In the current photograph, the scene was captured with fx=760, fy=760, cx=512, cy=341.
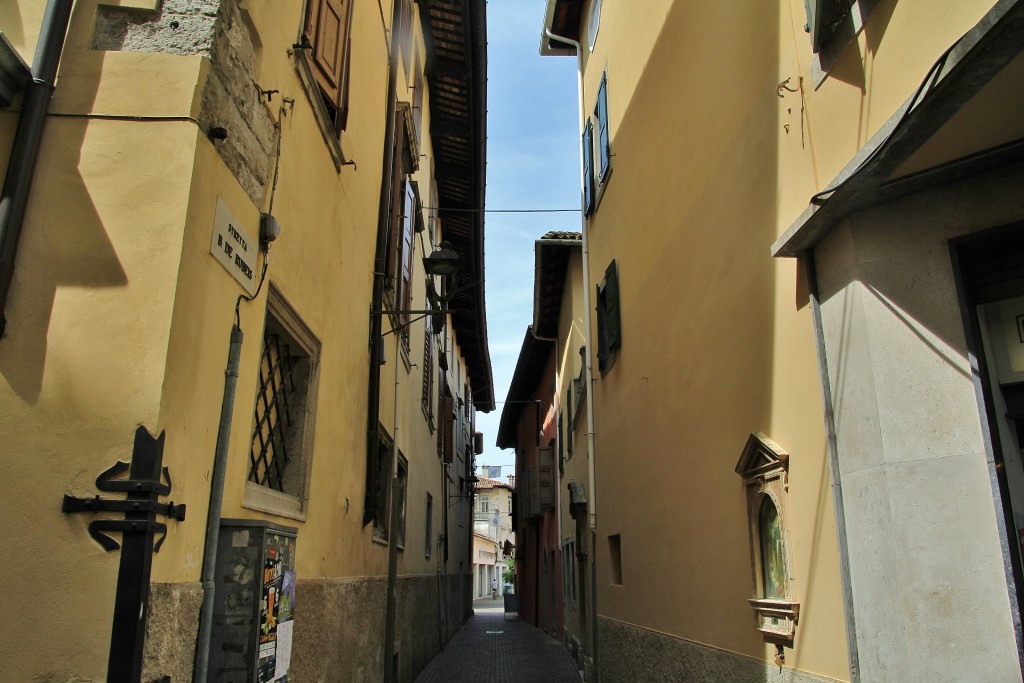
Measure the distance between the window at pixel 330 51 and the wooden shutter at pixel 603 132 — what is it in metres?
4.48

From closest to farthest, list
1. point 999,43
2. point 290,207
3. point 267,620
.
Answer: point 999,43 → point 267,620 → point 290,207

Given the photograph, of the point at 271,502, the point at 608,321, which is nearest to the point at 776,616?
the point at 271,502

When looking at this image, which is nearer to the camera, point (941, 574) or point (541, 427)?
point (941, 574)

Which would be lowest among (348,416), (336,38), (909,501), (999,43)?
(909,501)

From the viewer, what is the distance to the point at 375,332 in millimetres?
7387

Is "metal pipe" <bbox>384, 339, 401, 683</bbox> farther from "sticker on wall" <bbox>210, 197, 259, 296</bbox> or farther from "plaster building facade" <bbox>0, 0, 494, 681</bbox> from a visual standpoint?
"sticker on wall" <bbox>210, 197, 259, 296</bbox>

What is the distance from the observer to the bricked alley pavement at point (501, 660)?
36.2ft

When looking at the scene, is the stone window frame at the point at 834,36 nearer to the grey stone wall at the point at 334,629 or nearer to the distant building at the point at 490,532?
the grey stone wall at the point at 334,629

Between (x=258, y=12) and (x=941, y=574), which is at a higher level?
(x=258, y=12)

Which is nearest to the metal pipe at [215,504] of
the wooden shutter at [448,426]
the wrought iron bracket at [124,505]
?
the wrought iron bracket at [124,505]

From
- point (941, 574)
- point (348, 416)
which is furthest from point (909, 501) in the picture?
point (348, 416)

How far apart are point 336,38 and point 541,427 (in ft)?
55.3

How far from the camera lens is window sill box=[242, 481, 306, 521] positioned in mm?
3914

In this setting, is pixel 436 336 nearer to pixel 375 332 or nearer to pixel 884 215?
pixel 375 332
